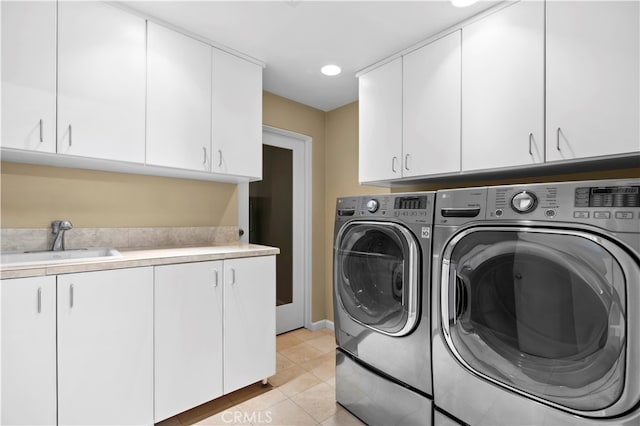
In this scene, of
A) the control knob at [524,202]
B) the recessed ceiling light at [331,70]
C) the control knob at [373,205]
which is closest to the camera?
the control knob at [524,202]

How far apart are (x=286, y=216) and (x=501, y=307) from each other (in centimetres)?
228

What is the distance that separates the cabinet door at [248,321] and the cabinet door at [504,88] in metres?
1.50

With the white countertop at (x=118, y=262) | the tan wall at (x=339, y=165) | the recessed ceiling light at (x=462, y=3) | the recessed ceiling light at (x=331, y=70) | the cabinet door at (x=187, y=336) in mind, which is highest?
the recessed ceiling light at (x=462, y=3)

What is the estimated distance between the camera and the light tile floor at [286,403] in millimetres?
1848

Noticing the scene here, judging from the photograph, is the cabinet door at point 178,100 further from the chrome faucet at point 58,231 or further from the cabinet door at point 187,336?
the cabinet door at point 187,336

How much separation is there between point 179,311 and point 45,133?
1146mm

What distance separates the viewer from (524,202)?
46.8 inches

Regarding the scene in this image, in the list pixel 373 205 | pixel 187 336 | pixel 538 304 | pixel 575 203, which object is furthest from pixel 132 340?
pixel 575 203

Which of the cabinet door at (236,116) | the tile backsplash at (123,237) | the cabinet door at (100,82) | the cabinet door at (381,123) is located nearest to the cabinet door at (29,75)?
the cabinet door at (100,82)

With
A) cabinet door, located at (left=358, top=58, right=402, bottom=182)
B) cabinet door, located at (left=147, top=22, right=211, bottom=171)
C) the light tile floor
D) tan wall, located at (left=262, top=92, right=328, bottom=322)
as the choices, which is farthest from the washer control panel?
tan wall, located at (left=262, top=92, right=328, bottom=322)

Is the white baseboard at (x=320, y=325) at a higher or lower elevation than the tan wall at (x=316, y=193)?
lower

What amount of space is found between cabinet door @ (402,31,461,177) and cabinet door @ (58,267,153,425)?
1783 mm

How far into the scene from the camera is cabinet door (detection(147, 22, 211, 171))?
186 centimetres

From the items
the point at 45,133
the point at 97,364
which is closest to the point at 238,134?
the point at 45,133
